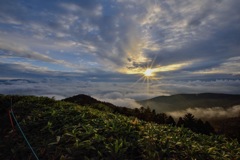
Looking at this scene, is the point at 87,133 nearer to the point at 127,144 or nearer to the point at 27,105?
the point at 127,144

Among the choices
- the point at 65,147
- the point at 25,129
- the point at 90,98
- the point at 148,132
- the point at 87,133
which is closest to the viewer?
the point at 65,147

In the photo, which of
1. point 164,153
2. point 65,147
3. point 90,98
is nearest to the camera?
point 164,153

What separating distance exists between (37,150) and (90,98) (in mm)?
21711

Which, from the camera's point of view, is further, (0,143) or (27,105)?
(27,105)

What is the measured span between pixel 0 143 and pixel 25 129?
1052 mm

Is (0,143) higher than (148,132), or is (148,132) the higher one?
(148,132)

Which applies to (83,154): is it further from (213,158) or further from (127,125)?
(213,158)

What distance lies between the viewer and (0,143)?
9477 millimetres

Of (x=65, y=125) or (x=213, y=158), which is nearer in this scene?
(x=213, y=158)

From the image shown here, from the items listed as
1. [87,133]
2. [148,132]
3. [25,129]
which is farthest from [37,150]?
[148,132]

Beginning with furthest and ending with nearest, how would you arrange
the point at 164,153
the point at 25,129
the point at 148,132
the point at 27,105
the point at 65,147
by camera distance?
the point at 27,105
the point at 25,129
the point at 148,132
the point at 65,147
the point at 164,153

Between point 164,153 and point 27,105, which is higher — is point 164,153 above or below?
below

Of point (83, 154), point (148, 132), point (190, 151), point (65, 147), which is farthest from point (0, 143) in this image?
point (190, 151)

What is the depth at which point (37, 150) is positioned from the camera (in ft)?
26.0
